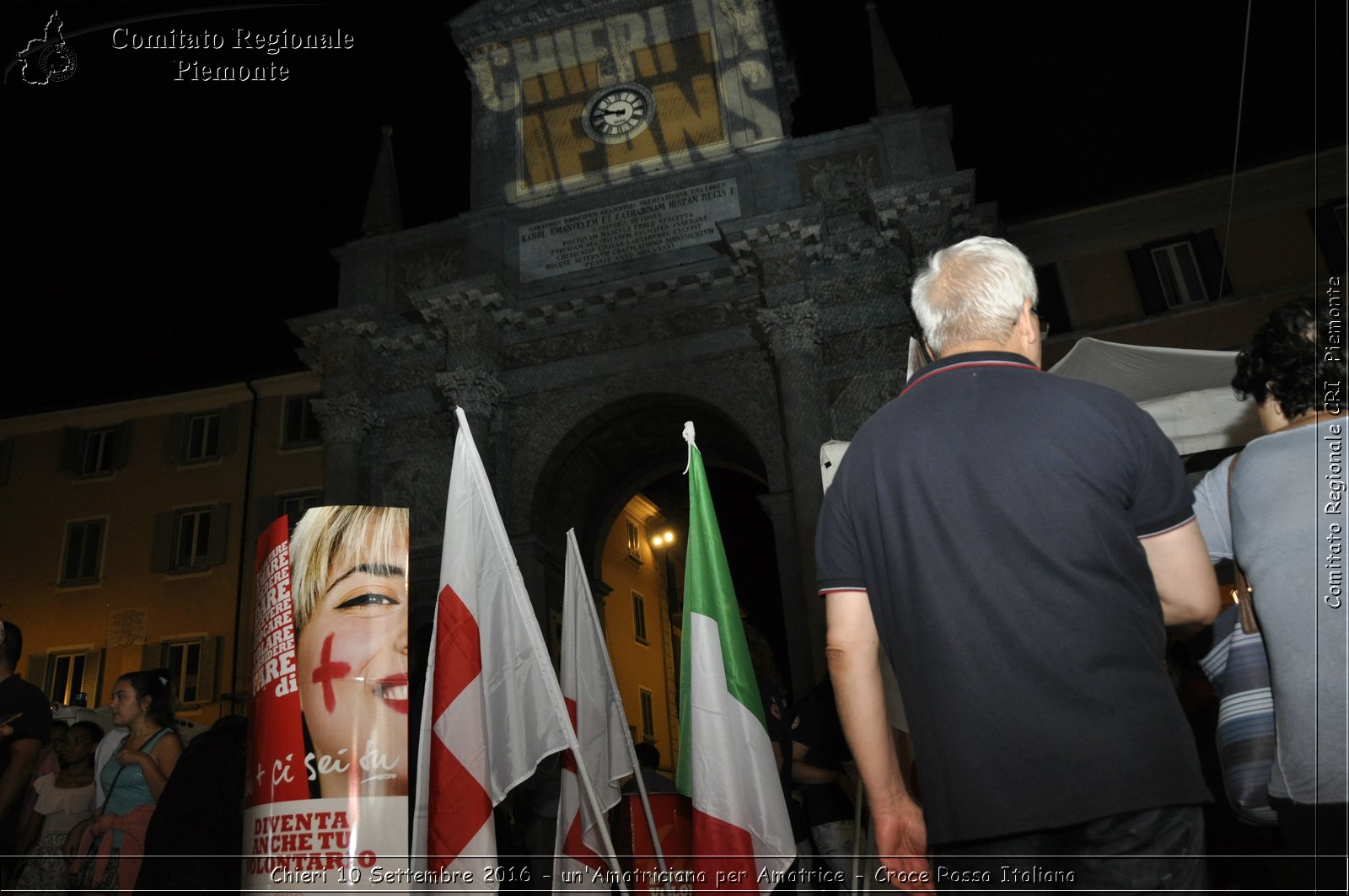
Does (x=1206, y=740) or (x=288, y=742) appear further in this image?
(x=1206, y=740)

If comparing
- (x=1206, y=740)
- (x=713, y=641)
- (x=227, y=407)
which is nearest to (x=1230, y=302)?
(x=1206, y=740)

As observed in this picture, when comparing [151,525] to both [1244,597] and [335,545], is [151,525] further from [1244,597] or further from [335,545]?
[1244,597]

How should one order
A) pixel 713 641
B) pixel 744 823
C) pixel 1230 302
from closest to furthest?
pixel 744 823 < pixel 713 641 < pixel 1230 302

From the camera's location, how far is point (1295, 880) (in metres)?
2.63

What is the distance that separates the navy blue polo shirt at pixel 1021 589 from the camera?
2.05 metres

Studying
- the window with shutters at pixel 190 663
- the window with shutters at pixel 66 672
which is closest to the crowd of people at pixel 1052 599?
the window with shutters at pixel 190 663

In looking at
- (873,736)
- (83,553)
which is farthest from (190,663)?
(873,736)

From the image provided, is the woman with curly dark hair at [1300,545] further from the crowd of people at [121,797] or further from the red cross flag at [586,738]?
the crowd of people at [121,797]

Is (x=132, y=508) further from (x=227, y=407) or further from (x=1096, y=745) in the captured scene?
(x=1096, y=745)

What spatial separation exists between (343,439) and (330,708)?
45.3 feet

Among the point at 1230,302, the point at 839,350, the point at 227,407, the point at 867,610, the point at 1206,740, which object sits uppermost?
the point at 227,407

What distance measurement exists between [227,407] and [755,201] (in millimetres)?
15681

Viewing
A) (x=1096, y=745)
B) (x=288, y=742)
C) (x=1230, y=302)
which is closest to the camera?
(x=1096, y=745)

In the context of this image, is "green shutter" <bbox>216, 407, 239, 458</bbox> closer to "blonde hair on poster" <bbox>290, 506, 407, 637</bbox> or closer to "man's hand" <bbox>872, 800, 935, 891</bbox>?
"blonde hair on poster" <bbox>290, 506, 407, 637</bbox>
